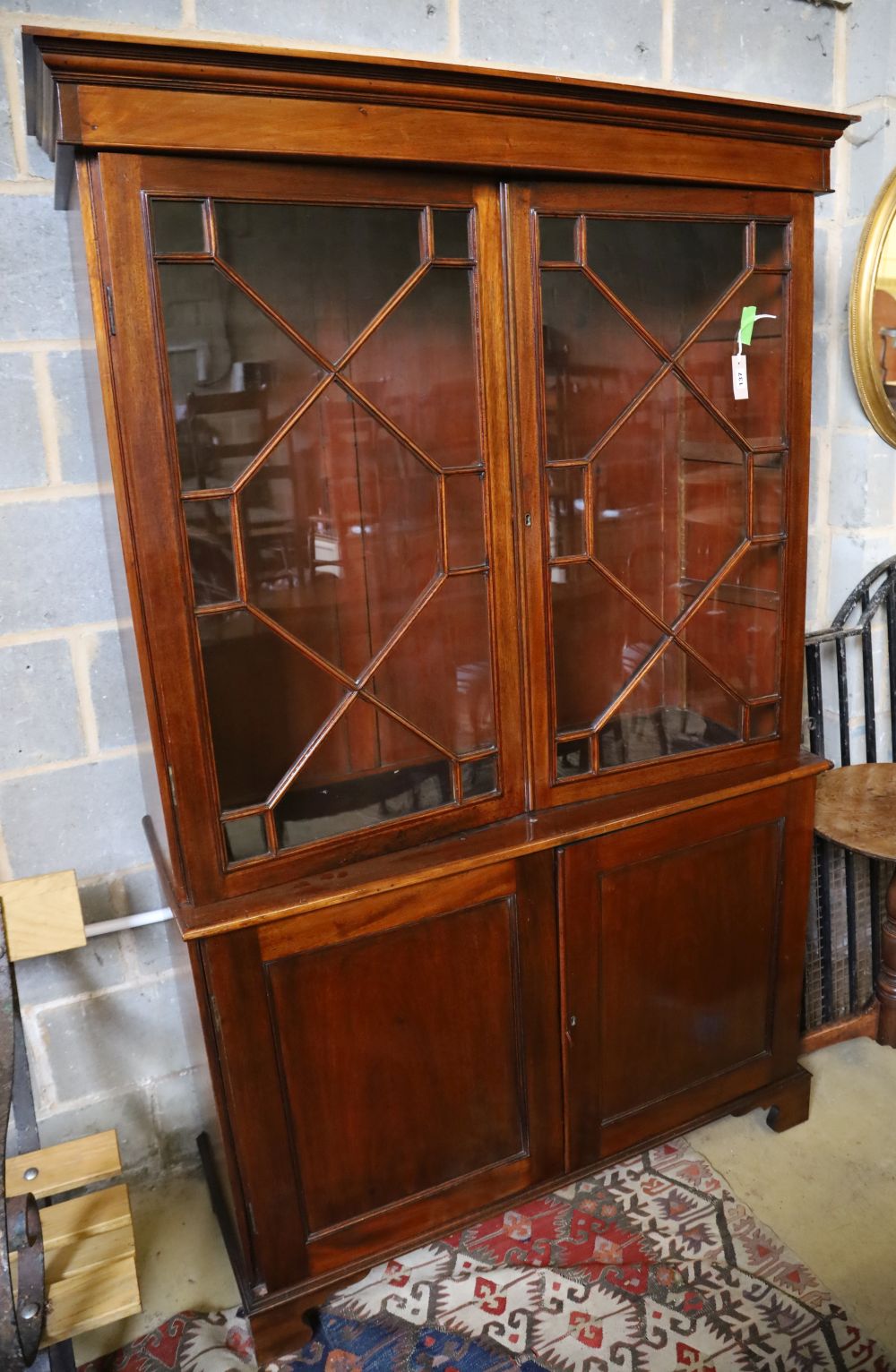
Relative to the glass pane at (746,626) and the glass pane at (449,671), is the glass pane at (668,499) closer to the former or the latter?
the glass pane at (746,626)

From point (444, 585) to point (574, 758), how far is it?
13.3 inches

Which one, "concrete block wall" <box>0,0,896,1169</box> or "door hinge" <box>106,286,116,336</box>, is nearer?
"door hinge" <box>106,286,116,336</box>

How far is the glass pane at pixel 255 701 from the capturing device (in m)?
1.25

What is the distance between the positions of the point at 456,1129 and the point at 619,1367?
0.39 meters

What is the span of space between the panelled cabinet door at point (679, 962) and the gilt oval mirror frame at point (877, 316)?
0.77 m

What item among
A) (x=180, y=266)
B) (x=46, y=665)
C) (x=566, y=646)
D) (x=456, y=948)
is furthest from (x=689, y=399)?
(x=46, y=665)

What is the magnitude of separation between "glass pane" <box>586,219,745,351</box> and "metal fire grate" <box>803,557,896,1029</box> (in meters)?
0.77

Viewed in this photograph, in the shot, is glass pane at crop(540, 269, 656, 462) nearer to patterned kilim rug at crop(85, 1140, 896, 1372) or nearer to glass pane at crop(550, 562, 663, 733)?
glass pane at crop(550, 562, 663, 733)

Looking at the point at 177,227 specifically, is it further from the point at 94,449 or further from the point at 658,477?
the point at 658,477

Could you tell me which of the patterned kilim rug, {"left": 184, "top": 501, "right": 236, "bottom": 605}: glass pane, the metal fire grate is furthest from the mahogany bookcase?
the metal fire grate

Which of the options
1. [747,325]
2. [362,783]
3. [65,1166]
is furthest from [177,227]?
[65,1166]

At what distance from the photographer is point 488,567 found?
4.49 feet

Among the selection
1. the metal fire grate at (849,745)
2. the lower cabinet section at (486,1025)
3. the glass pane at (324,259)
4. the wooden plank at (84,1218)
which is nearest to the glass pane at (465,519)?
the glass pane at (324,259)

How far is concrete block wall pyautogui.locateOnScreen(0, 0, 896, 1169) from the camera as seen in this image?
1.41 meters
